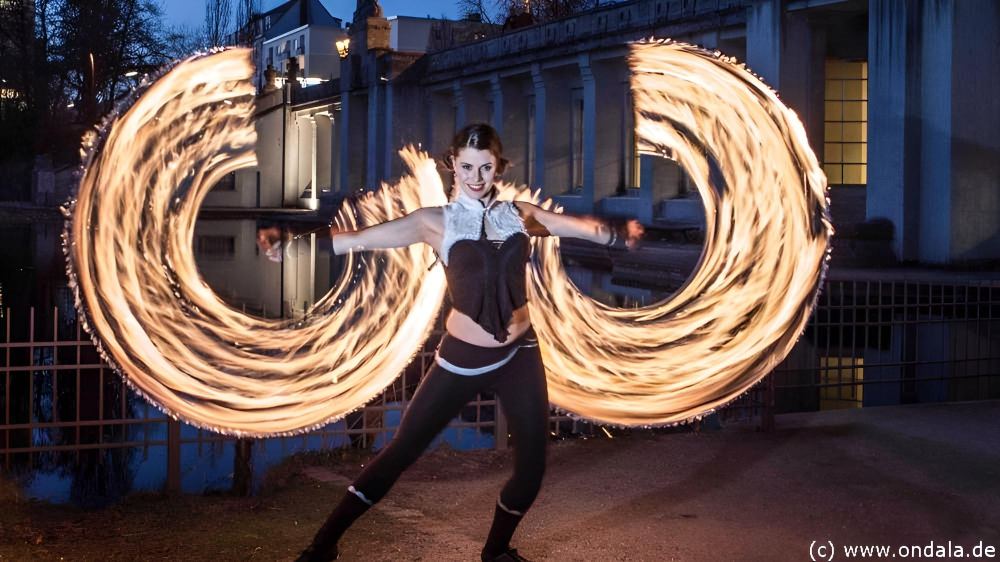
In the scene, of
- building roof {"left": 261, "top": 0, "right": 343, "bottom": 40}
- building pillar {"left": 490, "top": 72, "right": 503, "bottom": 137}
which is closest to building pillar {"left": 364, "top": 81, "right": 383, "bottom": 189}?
building pillar {"left": 490, "top": 72, "right": 503, "bottom": 137}

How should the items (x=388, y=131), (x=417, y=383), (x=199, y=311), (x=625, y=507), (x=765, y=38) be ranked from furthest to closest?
(x=388, y=131) → (x=765, y=38) → (x=417, y=383) → (x=625, y=507) → (x=199, y=311)

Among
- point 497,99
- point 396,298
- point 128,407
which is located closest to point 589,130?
point 497,99

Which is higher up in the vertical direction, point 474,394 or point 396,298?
point 396,298

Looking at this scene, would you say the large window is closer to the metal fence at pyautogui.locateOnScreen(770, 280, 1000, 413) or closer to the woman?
the metal fence at pyautogui.locateOnScreen(770, 280, 1000, 413)

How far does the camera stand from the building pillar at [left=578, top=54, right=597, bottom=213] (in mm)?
40531

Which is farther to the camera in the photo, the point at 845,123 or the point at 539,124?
the point at 539,124

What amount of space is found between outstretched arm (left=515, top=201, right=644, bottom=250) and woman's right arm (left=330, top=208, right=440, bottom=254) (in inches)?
18.8

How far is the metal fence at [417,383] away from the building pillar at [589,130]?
832 inches

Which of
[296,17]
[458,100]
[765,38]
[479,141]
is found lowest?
[479,141]

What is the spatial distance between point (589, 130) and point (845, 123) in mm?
11339

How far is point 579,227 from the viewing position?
641 cm

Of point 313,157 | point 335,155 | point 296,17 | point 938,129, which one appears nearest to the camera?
point 938,129

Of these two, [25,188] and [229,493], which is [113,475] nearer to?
[229,493]

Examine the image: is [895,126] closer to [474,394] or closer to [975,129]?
[975,129]
